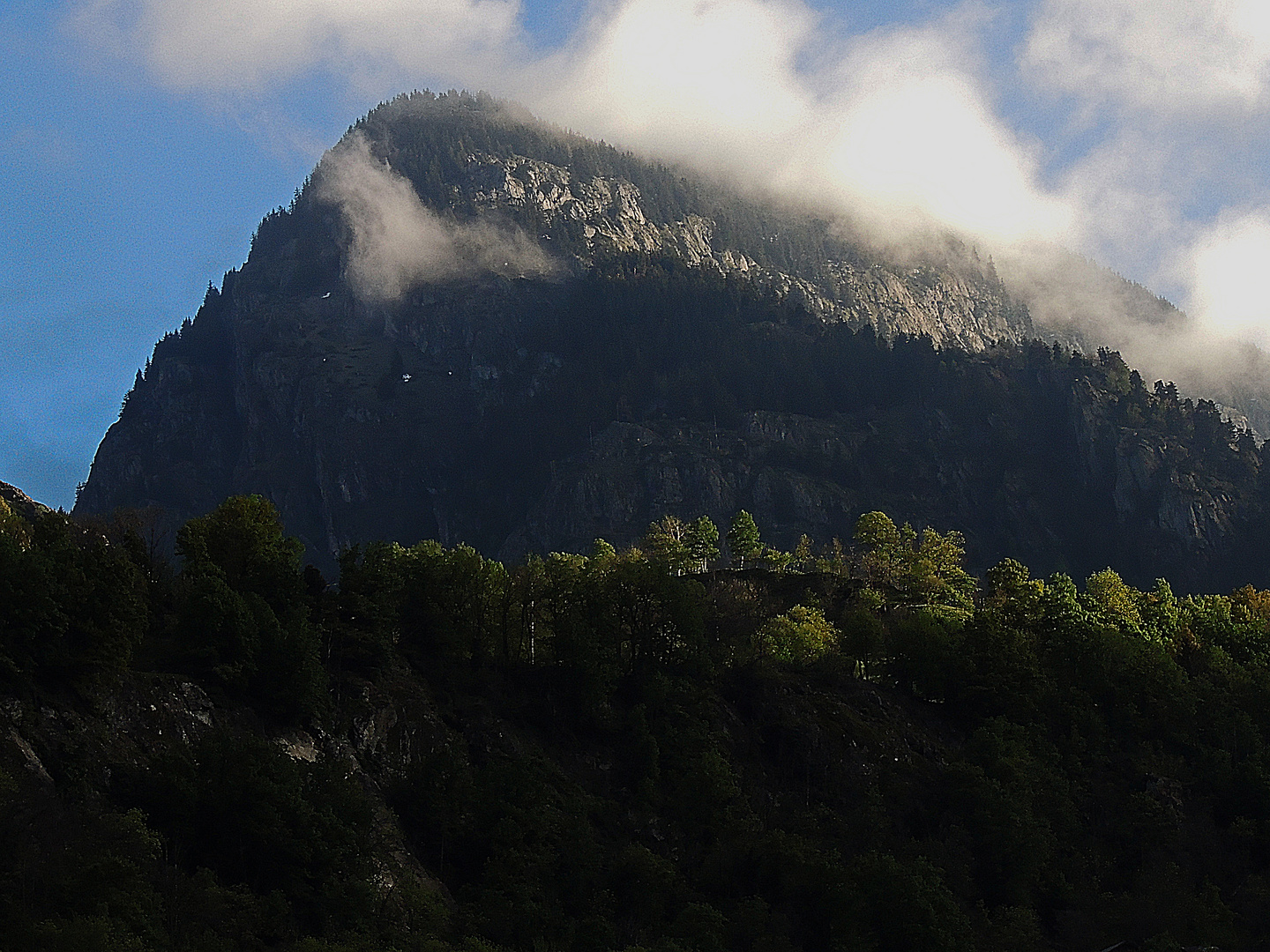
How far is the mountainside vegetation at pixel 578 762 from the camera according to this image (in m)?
67.5

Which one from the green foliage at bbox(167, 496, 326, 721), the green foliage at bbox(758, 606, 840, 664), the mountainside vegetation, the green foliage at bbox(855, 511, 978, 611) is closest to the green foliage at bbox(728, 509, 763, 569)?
the green foliage at bbox(855, 511, 978, 611)

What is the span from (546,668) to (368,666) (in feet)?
54.5

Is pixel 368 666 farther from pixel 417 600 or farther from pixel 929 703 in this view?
pixel 929 703

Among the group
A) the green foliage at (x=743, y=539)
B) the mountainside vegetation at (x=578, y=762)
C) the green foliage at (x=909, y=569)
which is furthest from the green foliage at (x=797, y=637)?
the green foliage at (x=743, y=539)

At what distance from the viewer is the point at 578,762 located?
104 meters

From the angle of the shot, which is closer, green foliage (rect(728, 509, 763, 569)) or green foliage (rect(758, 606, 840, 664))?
green foliage (rect(758, 606, 840, 664))

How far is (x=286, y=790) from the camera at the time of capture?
6956cm

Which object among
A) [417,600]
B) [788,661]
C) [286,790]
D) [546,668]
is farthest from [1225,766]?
[286,790]

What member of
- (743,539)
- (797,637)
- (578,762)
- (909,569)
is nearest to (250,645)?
(578,762)

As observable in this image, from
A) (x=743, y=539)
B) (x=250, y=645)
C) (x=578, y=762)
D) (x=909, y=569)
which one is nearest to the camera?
(x=250, y=645)

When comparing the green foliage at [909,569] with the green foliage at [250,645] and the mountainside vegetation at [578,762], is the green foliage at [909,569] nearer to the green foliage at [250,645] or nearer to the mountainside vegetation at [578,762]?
the mountainside vegetation at [578,762]

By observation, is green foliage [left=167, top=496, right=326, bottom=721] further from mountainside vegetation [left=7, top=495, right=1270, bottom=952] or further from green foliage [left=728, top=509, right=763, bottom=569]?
green foliage [left=728, top=509, right=763, bottom=569]

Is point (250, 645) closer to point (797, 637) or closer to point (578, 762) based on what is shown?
point (578, 762)

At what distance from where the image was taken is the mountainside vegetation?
67.5 metres
